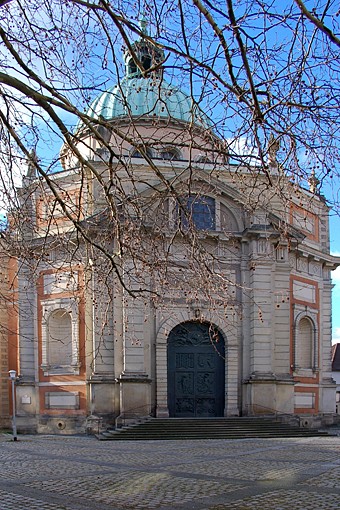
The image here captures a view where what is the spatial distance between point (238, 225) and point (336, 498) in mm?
16857

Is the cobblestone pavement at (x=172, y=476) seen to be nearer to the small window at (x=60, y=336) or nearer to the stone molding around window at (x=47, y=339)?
the stone molding around window at (x=47, y=339)

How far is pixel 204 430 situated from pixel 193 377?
316 centimetres

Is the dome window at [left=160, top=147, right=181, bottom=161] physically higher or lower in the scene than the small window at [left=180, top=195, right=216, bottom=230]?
higher

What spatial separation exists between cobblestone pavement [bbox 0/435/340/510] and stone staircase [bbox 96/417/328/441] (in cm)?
218

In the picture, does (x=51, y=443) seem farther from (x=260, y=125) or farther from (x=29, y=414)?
(x=260, y=125)

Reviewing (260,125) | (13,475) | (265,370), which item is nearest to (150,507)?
(13,475)

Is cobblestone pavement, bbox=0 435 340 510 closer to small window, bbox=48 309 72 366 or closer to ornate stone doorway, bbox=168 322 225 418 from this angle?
ornate stone doorway, bbox=168 322 225 418

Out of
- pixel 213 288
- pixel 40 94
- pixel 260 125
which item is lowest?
pixel 213 288

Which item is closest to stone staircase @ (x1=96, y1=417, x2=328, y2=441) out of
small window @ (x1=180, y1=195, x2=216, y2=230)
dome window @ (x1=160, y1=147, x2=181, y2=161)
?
small window @ (x1=180, y1=195, x2=216, y2=230)

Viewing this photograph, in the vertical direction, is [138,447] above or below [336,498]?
below

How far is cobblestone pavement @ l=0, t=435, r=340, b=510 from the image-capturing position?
10328 mm

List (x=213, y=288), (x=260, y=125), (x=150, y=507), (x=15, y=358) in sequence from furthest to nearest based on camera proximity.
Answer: (x=15, y=358) < (x=150, y=507) < (x=213, y=288) < (x=260, y=125)

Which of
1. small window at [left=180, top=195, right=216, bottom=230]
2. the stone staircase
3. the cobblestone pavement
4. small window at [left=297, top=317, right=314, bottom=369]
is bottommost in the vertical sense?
the stone staircase

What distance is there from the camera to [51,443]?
70.8 ft
